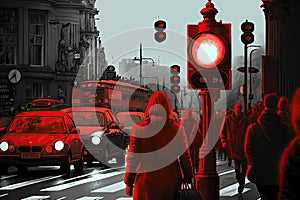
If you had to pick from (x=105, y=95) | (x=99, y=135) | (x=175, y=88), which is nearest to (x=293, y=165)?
(x=99, y=135)

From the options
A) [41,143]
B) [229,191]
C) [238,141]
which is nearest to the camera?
[238,141]

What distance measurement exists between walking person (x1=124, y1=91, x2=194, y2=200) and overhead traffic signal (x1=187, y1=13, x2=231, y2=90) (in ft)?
8.55

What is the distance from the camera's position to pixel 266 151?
31.4ft

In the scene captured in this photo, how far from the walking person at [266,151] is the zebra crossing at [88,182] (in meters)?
5.55

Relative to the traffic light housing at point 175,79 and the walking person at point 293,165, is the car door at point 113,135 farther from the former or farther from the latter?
the walking person at point 293,165

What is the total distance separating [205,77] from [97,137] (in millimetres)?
12151

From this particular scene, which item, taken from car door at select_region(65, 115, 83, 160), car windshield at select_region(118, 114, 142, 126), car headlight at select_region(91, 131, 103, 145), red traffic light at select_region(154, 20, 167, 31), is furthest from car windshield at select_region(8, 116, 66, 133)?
car windshield at select_region(118, 114, 142, 126)

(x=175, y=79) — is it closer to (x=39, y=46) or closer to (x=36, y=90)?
(x=36, y=90)

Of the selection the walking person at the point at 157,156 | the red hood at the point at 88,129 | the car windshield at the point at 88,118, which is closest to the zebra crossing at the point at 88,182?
the red hood at the point at 88,129

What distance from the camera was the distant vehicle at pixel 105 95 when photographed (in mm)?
48781

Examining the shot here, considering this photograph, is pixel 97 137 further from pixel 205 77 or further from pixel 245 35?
pixel 205 77

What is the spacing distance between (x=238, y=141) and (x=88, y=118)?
1008 cm

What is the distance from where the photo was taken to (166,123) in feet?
27.1

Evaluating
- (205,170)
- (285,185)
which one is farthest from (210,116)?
(285,185)
